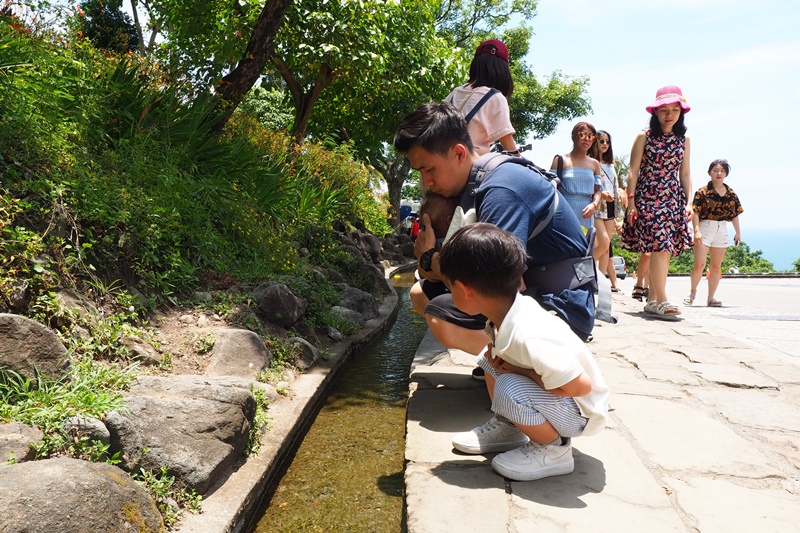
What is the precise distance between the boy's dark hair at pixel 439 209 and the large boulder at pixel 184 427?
1.14 metres

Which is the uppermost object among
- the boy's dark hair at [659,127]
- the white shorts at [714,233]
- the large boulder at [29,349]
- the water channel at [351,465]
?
the boy's dark hair at [659,127]

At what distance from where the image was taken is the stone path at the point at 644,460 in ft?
6.61

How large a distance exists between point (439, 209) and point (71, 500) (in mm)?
1876

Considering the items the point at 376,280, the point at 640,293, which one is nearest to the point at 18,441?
the point at 376,280

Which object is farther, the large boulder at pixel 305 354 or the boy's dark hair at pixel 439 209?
the large boulder at pixel 305 354

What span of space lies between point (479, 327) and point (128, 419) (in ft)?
4.84

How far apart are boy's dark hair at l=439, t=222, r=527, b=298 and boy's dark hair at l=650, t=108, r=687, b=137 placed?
4.31 meters

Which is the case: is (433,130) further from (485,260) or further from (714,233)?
(714,233)

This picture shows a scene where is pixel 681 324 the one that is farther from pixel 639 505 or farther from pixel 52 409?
pixel 52 409

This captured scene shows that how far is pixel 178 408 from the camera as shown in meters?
2.41

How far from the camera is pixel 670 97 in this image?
5637mm

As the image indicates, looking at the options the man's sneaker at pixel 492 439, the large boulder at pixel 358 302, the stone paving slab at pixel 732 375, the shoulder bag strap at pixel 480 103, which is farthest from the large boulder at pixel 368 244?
the man's sneaker at pixel 492 439

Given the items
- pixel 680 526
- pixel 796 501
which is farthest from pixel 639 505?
pixel 796 501

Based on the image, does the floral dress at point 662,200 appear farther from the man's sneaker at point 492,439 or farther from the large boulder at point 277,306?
the man's sneaker at point 492,439
